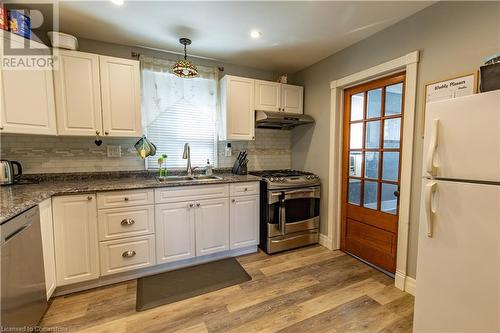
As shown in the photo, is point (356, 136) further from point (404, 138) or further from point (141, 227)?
point (141, 227)

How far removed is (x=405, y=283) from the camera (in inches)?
83.0

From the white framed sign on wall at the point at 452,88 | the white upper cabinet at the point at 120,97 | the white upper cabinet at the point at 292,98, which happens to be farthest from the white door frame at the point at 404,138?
the white upper cabinet at the point at 120,97

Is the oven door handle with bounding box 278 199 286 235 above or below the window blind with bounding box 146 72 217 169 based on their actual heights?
below

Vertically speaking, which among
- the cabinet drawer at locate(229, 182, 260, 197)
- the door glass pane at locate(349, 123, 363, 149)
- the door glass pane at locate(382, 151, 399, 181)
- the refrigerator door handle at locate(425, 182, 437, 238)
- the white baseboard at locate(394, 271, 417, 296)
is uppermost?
the door glass pane at locate(349, 123, 363, 149)

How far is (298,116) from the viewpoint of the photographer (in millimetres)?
3066

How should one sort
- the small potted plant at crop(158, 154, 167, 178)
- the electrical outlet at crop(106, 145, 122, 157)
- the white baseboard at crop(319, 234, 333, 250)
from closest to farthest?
the electrical outlet at crop(106, 145, 122, 157)
the small potted plant at crop(158, 154, 167, 178)
the white baseboard at crop(319, 234, 333, 250)

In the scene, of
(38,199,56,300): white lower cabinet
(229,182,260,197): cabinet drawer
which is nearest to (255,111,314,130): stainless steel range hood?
(229,182,260,197): cabinet drawer

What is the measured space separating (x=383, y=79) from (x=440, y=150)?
1.36 metres

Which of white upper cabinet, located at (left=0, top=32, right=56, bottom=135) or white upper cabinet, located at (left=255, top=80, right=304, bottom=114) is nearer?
white upper cabinet, located at (left=0, top=32, right=56, bottom=135)

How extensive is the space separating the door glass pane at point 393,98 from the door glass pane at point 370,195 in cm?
77

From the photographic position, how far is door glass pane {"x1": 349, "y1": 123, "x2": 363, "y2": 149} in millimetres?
2654

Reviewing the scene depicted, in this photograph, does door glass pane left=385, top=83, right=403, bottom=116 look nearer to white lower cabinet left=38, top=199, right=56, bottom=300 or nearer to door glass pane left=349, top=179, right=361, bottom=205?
door glass pane left=349, top=179, right=361, bottom=205

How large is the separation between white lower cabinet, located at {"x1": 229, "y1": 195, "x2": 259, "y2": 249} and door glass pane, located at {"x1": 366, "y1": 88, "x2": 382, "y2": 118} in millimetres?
1607

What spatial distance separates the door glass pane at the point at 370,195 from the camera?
8.23ft
